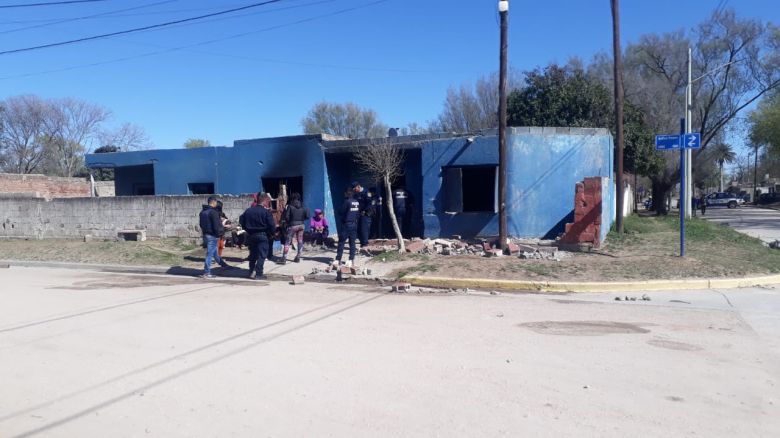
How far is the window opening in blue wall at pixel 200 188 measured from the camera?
20.7 metres

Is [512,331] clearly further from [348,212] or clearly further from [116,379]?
[348,212]

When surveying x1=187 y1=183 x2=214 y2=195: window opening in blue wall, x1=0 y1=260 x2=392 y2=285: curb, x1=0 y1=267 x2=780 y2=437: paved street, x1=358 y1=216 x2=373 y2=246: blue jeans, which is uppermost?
x1=187 y1=183 x2=214 y2=195: window opening in blue wall

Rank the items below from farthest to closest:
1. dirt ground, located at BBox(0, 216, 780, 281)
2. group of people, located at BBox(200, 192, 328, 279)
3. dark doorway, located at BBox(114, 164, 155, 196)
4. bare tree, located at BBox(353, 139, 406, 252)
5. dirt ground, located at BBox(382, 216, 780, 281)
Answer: dark doorway, located at BBox(114, 164, 155, 196), bare tree, located at BBox(353, 139, 406, 252), group of people, located at BBox(200, 192, 328, 279), dirt ground, located at BBox(0, 216, 780, 281), dirt ground, located at BBox(382, 216, 780, 281)

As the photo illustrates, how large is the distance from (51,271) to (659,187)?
34.1 metres

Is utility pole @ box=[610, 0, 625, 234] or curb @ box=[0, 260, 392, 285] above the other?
utility pole @ box=[610, 0, 625, 234]

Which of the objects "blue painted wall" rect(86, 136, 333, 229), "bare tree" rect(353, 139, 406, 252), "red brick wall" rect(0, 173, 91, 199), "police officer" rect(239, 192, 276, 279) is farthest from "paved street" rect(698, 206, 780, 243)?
"red brick wall" rect(0, 173, 91, 199)

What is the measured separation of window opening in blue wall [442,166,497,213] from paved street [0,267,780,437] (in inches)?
264

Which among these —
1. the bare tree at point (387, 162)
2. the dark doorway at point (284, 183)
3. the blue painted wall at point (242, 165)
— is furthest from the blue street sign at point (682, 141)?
the dark doorway at point (284, 183)

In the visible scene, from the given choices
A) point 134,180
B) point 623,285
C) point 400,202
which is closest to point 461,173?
point 400,202

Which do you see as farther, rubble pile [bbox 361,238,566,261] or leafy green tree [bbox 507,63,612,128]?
leafy green tree [bbox 507,63,612,128]

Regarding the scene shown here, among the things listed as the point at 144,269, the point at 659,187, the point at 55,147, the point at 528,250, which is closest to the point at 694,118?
the point at 659,187

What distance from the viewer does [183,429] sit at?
14.7 ft

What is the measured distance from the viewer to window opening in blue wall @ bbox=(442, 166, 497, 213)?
16.5m

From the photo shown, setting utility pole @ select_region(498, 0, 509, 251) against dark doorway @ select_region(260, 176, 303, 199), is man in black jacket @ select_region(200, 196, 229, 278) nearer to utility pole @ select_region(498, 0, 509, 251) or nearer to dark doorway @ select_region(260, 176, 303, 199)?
dark doorway @ select_region(260, 176, 303, 199)
